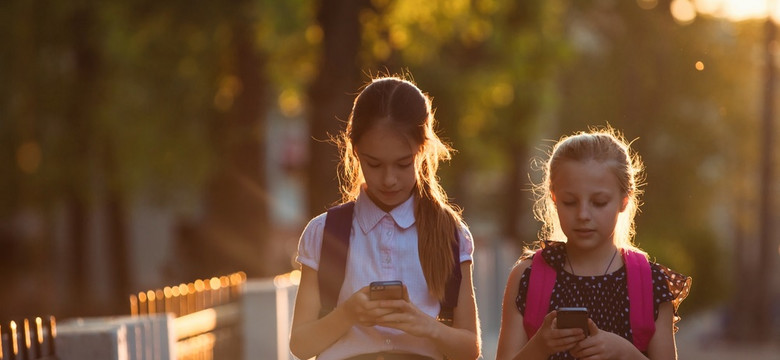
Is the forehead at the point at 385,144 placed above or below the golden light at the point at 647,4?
below

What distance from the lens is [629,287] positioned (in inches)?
177

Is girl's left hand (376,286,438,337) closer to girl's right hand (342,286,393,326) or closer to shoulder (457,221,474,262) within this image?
girl's right hand (342,286,393,326)

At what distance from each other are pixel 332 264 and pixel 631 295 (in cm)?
103

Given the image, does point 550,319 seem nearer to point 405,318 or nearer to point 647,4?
point 405,318

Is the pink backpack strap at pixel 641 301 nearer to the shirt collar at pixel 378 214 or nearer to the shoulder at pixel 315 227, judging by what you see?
the shirt collar at pixel 378 214

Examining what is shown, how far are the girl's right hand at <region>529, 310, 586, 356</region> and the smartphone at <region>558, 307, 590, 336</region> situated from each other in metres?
0.02

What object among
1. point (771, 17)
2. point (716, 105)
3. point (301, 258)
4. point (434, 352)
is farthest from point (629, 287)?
point (716, 105)

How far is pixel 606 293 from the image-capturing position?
14.9 feet

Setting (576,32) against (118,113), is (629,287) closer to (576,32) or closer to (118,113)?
(118,113)

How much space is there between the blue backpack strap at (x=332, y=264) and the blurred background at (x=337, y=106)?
8.64 m

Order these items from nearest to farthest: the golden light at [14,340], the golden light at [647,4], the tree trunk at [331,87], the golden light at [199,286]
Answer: the golden light at [14,340], the golden light at [199,286], the tree trunk at [331,87], the golden light at [647,4]

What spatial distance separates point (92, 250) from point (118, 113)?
2181 centimetres

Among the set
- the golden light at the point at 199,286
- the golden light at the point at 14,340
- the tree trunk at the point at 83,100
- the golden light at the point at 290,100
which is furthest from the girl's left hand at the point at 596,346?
the golden light at the point at 290,100

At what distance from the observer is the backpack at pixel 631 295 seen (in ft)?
14.6
